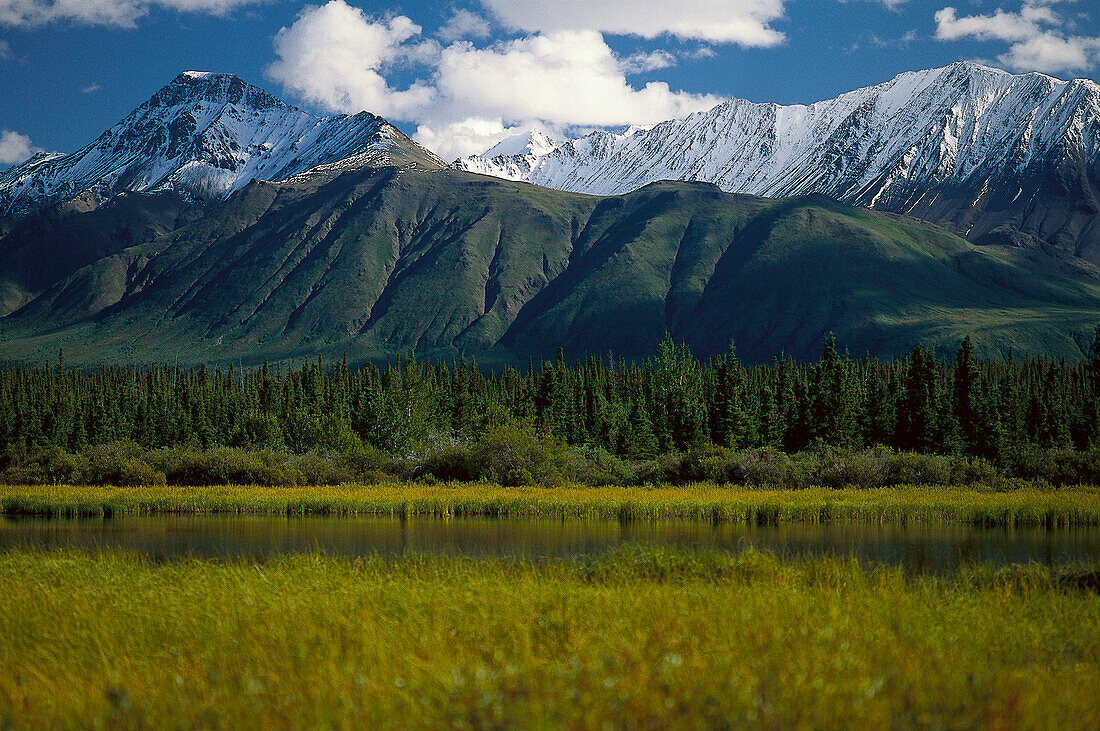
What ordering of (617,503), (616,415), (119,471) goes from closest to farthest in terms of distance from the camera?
(617,503), (119,471), (616,415)

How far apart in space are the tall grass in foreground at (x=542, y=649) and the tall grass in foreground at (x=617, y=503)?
26096 mm

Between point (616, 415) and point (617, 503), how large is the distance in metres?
52.8

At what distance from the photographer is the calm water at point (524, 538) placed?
30406 millimetres

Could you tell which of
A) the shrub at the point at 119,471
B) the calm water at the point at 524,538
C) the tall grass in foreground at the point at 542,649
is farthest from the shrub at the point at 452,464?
the tall grass in foreground at the point at 542,649

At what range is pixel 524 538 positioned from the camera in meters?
36.2

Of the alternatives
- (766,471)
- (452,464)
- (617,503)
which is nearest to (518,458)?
(452,464)

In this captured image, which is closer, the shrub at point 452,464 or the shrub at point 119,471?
the shrub at point 119,471

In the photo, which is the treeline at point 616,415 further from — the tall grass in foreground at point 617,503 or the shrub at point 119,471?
the tall grass in foreground at point 617,503

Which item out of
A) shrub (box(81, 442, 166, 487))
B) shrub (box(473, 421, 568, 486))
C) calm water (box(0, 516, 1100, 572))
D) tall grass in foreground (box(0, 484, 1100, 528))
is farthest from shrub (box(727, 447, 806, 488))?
shrub (box(81, 442, 166, 487))

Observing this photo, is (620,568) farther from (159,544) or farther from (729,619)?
(159,544)

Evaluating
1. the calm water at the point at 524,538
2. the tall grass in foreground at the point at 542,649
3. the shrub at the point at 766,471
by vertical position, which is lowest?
the shrub at the point at 766,471

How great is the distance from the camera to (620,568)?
2172 centimetres

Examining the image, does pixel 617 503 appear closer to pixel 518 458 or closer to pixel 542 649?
pixel 518 458

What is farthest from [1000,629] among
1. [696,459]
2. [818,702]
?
[696,459]
